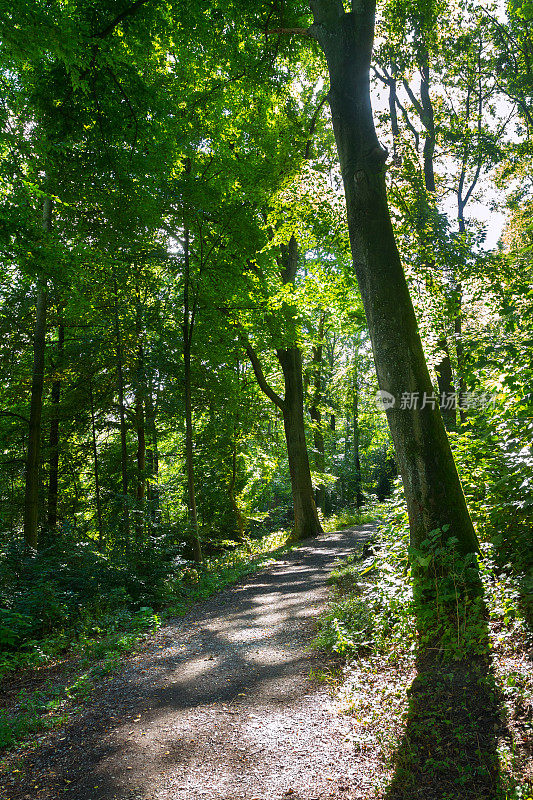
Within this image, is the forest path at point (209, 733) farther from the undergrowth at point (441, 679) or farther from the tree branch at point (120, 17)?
the tree branch at point (120, 17)

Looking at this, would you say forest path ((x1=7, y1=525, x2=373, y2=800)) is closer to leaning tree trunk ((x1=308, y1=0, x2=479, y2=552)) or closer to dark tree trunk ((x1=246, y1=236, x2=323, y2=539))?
leaning tree trunk ((x1=308, y1=0, x2=479, y2=552))

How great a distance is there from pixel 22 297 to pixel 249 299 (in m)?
5.78

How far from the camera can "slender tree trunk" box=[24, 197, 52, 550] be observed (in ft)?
33.8

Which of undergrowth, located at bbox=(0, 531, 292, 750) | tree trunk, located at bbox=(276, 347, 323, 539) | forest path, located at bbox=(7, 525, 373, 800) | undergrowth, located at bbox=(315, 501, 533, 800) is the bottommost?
undergrowth, located at bbox=(0, 531, 292, 750)

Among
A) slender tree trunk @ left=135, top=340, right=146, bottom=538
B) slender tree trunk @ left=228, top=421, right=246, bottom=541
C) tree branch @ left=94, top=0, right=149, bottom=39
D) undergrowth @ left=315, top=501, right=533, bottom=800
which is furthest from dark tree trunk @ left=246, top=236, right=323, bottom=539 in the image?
undergrowth @ left=315, top=501, right=533, bottom=800

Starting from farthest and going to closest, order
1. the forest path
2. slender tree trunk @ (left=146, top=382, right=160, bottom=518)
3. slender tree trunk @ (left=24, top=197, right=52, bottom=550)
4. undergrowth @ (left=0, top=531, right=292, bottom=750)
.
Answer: slender tree trunk @ (left=24, top=197, right=52, bottom=550) < slender tree trunk @ (left=146, top=382, right=160, bottom=518) < undergrowth @ (left=0, top=531, right=292, bottom=750) < the forest path

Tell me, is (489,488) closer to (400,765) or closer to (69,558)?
(400,765)

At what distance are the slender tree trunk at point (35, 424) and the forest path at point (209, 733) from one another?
5.73m

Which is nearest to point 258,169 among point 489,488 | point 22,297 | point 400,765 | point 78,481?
point 22,297

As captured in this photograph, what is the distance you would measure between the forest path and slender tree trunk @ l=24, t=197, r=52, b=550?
5731mm

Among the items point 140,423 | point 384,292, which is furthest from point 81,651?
point 140,423

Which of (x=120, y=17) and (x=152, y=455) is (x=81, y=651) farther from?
(x=152, y=455)

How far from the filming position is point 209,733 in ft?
11.8

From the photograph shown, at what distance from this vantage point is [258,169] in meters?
12.0
